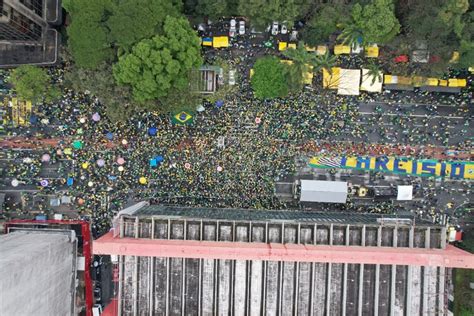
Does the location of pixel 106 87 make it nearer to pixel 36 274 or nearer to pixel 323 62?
pixel 36 274

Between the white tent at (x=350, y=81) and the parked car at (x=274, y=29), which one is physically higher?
the parked car at (x=274, y=29)

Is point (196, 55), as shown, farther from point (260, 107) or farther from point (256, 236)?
point (256, 236)

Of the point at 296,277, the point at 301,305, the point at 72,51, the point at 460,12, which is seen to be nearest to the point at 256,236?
the point at 296,277

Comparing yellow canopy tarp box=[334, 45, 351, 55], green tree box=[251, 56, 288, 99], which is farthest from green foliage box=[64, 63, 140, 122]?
yellow canopy tarp box=[334, 45, 351, 55]

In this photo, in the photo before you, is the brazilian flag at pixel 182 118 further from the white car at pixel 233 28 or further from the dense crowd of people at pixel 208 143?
the white car at pixel 233 28

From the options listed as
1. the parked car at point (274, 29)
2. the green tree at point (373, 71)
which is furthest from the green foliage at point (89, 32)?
the green tree at point (373, 71)

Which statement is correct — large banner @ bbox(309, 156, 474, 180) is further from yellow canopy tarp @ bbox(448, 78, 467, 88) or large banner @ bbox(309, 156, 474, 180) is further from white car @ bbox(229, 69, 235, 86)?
white car @ bbox(229, 69, 235, 86)
